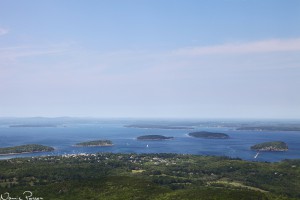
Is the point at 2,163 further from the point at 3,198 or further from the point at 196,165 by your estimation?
the point at 196,165

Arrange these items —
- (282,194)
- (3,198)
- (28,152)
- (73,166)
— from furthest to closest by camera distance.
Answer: (28,152), (73,166), (282,194), (3,198)

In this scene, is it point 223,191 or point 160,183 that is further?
point 160,183

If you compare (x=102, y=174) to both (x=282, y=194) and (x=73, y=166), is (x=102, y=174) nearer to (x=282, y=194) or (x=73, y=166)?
(x=73, y=166)

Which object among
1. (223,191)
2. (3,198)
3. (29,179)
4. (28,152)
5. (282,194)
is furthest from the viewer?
(28,152)

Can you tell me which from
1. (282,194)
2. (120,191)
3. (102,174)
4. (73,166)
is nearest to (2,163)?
(73,166)

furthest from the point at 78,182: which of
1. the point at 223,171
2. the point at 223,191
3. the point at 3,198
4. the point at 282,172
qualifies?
the point at 282,172

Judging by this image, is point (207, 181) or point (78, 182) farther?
point (207, 181)
